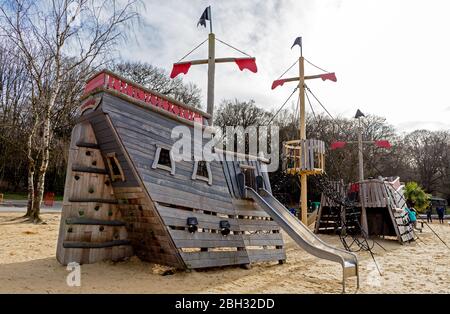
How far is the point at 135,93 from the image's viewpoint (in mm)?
6496

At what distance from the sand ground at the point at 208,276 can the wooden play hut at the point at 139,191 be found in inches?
15.9

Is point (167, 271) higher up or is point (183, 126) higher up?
point (183, 126)

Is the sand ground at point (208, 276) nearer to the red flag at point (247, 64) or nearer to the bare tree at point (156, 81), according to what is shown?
the red flag at point (247, 64)

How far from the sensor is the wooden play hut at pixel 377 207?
14.0m

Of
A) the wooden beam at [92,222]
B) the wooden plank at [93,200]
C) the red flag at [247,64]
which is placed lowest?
the wooden beam at [92,222]

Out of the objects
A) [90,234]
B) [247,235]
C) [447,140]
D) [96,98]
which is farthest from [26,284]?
[447,140]

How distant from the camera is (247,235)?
8.35 meters

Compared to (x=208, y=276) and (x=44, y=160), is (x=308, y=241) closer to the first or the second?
(x=208, y=276)

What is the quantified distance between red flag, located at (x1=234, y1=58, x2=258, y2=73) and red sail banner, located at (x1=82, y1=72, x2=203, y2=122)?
2712 mm

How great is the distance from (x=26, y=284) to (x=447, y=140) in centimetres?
5598

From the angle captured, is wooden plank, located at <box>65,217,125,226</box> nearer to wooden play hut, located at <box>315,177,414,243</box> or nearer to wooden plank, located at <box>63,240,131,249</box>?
wooden plank, located at <box>63,240,131,249</box>

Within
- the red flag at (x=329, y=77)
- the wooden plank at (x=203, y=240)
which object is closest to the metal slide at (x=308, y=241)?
the wooden plank at (x=203, y=240)

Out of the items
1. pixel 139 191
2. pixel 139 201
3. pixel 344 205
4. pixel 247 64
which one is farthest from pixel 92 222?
pixel 344 205
